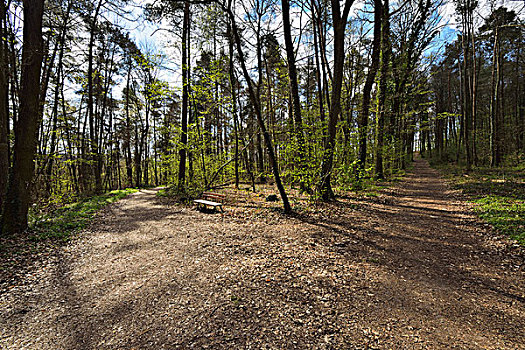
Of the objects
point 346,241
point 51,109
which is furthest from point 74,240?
point 51,109

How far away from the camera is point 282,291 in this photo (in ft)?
10.1

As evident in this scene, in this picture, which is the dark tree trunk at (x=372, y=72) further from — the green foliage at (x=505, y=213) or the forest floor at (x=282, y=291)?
the forest floor at (x=282, y=291)

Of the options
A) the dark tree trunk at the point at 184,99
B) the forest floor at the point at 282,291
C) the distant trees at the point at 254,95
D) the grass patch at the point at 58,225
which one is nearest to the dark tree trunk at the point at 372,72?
the distant trees at the point at 254,95

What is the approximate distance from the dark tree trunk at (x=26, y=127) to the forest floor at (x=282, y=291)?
183 cm

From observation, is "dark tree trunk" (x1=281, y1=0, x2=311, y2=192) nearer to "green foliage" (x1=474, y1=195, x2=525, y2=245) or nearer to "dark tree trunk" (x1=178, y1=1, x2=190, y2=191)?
"green foliage" (x1=474, y1=195, x2=525, y2=245)

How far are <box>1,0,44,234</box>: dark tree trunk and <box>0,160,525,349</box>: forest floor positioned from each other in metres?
1.83

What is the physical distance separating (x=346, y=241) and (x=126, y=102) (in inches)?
1021

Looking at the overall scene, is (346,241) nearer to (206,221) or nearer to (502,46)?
A: (206,221)

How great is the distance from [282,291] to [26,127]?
780 cm

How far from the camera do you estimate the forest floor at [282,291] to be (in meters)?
2.37

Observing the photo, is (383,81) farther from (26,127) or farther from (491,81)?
(491,81)

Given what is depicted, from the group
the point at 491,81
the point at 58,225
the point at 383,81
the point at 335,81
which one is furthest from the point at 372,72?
the point at 491,81

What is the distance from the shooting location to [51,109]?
13.9 meters

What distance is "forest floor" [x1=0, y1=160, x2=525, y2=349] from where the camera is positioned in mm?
2369
